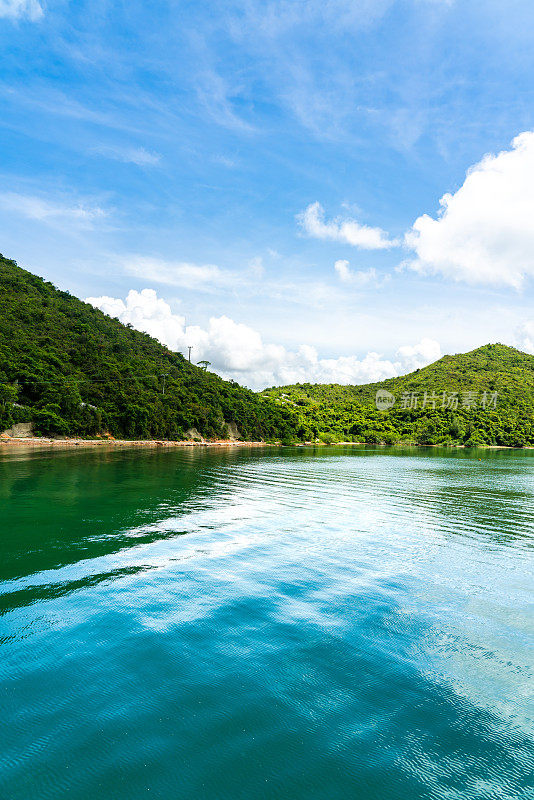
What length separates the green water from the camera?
4770 mm

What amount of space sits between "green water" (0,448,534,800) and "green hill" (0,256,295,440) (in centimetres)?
5271

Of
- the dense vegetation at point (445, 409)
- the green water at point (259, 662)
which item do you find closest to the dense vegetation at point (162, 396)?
the dense vegetation at point (445, 409)

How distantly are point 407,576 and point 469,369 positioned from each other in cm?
18526

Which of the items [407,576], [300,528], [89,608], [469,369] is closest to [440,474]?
[300,528]

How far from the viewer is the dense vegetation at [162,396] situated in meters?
64.9

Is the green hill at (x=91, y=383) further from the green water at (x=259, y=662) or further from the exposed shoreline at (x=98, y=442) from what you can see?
the green water at (x=259, y=662)

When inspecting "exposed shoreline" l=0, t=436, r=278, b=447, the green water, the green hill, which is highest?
the green hill

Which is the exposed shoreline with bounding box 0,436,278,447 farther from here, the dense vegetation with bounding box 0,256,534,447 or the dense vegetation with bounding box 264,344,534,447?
the dense vegetation with bounding box 264,344,534,447

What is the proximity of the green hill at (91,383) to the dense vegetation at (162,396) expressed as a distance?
0.66 feet

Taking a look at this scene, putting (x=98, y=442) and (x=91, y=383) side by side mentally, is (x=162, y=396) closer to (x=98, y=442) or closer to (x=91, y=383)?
(x=91, y=383)

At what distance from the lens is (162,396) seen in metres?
84.8

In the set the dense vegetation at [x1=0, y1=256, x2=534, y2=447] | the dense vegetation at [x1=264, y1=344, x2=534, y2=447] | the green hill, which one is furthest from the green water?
the dense vegetation at [x1=264, y1=344, x2=534, y2=447]

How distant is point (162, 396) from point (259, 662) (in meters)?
80.5

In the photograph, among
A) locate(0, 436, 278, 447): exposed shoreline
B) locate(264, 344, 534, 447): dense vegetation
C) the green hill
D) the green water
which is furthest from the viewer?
locate(264, 344, 534, 447): dense vegetation
